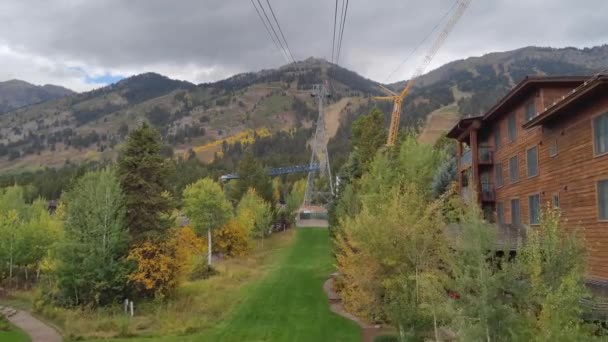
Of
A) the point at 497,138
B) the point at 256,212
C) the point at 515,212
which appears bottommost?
the point at 256,212

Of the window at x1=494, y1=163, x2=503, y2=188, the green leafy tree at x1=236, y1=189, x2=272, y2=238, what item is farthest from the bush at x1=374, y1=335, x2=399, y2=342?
the green leafy tree at x1=236, y1=189, x2=272, y2=238

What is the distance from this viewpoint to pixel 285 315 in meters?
41.7

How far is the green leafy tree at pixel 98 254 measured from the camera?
4344 centimetres

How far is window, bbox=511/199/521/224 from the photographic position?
36.6 m

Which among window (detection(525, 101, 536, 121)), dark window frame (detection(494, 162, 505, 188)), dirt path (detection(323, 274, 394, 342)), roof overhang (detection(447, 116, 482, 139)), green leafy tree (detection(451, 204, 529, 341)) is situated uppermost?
roof overhang (detection(447, 116, 482, 139))

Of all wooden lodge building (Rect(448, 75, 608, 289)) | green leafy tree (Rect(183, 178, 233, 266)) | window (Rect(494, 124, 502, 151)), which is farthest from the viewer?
green leafy tree (Rect(183, 178, 233, 266))

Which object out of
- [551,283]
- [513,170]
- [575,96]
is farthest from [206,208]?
[551,283]

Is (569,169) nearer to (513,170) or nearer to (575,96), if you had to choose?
(575,96)

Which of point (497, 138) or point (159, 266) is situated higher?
point (497, 138)

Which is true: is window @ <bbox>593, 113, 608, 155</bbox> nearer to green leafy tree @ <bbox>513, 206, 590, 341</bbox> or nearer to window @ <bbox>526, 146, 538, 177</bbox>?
window @ <bbox>526, 146, 538, 177</bbox>

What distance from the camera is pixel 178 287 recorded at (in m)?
Result: 46.5

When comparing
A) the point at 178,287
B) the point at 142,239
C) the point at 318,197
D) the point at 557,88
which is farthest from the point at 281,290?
the point at 318,197

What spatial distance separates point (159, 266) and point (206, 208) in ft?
79.6

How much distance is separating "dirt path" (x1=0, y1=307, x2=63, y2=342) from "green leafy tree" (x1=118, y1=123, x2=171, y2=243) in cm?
914
